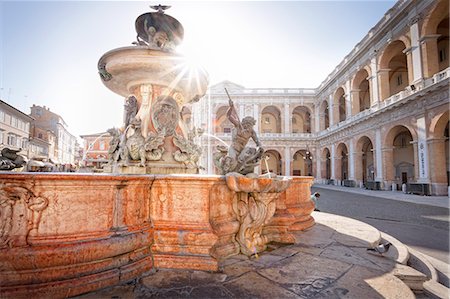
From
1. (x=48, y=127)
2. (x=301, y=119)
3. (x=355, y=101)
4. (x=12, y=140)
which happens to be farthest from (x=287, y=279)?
(x=48, y=127)

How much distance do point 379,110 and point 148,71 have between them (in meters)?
18.3

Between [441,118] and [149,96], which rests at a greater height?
[441,118]

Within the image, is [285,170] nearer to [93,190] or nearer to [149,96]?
[149,96]

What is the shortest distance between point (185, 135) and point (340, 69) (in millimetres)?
24133

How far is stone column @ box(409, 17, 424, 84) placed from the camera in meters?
14.1

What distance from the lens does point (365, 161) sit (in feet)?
83.7

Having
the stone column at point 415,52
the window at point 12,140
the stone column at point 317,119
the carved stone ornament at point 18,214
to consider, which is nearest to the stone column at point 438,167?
the stone column at point 415,52

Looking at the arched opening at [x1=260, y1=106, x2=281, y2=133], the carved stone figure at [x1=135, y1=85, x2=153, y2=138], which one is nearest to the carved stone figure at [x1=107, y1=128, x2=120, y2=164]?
the carved stone figure at [x1=135, y1=85, x2=153, y2=138]

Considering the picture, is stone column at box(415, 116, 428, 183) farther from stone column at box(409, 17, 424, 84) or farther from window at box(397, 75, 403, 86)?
window at box(397, 75, 403, 86)

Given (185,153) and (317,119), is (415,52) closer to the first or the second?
(317,119)

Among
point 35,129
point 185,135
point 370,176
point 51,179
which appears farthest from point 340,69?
point 35,129

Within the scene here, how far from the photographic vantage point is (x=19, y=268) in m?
1.72

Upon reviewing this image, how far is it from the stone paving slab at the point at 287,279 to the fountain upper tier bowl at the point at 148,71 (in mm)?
3572

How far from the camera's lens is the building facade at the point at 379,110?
527 inches
